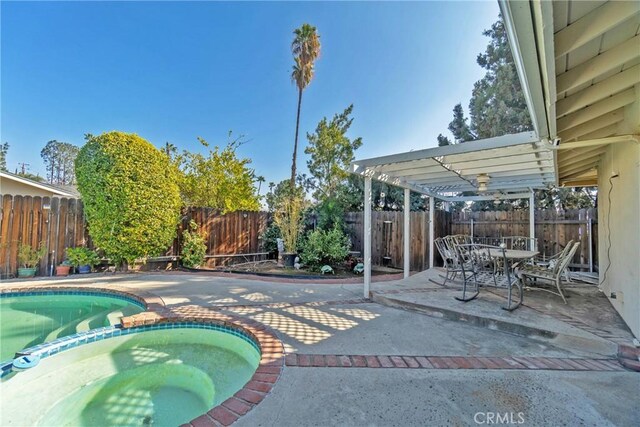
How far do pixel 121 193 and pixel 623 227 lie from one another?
32.3 feet

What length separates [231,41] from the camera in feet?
32.8

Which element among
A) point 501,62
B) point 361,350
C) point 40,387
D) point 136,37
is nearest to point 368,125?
point 501,62

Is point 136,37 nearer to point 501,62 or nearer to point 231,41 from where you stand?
point 231,41

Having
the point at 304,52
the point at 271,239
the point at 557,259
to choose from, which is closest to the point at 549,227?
the point at 557,259

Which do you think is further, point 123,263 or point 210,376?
point 123,263

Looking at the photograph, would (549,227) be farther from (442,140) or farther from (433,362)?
(433,362)

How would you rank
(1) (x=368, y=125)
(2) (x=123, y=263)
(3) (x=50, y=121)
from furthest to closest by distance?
(1) (x=368, y=125) < (3) (x=50, y=121) < (2) (x=123, y=263)

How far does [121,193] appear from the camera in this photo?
7121 millimetres

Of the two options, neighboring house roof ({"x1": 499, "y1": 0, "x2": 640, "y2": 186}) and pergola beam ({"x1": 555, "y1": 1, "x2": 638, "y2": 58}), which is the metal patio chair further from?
pergola beam ({"x1": 555, "y1": 1, "x2": 638, "y2": 58})

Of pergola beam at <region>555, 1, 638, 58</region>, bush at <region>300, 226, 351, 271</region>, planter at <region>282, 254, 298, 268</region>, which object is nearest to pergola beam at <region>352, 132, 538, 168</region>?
pergola beam at <region>555, 1, 638, 58</region>

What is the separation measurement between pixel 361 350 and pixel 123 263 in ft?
25.1

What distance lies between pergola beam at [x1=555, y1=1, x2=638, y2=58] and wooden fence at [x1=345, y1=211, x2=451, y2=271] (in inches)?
294

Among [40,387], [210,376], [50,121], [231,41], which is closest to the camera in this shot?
[40,387]

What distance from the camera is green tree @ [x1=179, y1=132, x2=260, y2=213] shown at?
10.3m
